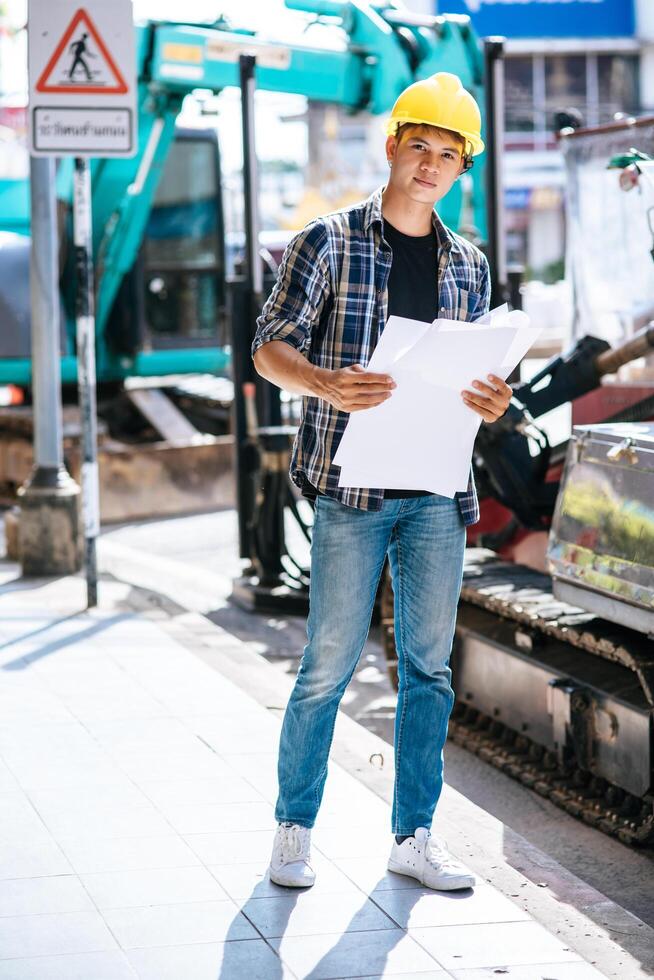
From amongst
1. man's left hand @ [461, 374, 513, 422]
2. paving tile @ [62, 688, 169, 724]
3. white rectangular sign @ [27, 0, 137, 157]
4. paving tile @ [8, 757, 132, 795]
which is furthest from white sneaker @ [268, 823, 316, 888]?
white rectangular sign @ [27, 0, 137, 157]

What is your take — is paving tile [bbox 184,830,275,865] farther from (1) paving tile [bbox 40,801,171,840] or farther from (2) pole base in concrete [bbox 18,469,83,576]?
(2) pole base in concrete [bbox 18,469,83,576]

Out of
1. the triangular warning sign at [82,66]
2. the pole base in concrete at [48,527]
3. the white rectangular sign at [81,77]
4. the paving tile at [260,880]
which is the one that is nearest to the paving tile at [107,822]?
the paving tile at [260,880]

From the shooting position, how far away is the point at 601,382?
7219 millimetres

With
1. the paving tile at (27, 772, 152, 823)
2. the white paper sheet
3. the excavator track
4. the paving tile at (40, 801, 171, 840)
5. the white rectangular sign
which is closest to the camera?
the white paper sheet

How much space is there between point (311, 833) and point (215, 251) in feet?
35.4

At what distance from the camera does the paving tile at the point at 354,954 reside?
12.1ft

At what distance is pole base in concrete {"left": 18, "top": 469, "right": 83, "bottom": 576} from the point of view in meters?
9.35

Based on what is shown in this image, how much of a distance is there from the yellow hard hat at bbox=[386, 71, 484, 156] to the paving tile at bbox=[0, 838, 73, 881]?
2.25 m

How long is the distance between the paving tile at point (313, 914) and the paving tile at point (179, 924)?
0.05m

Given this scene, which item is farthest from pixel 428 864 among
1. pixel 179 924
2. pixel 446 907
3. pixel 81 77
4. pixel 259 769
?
pixel 81 77

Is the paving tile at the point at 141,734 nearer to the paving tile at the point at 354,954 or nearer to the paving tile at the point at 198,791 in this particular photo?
the paving tile at the point at 198,791

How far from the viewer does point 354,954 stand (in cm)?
376

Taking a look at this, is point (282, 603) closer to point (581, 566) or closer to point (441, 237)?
point (581, 566)

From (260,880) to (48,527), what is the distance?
212 inches
